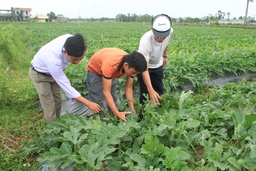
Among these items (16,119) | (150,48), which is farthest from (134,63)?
(16,119)

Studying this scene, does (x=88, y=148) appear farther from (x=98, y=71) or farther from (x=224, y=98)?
(x=224, y=98)

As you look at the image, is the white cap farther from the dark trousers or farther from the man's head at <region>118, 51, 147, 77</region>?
the dark trousers

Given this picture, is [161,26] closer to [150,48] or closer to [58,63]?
[150,48]

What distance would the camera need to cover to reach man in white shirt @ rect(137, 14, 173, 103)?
9.61 feet

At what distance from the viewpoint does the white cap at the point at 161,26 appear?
115 inches

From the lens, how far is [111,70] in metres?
2.54

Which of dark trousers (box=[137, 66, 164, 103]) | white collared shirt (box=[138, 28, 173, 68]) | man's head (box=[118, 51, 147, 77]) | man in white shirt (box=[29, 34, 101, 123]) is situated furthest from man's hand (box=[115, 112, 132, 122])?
dark trousers (box=[137, 66, 164, 103])

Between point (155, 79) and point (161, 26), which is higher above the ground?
point (161, 26)

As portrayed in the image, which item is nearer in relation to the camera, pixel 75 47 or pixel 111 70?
pixel 75 47

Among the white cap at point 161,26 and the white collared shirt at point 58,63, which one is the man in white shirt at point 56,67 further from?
the white cap at point 161,26

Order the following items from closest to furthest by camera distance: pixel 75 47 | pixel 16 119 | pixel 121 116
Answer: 1. pixel 121 116
2. pixel 75 47
3. pixel 16 119

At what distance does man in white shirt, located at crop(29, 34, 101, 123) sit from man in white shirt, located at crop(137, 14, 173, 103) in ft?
2.56

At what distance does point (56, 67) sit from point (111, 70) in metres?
0.60

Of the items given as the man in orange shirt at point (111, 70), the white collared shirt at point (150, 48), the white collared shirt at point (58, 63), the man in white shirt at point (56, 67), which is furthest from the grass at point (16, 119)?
the white collared shirt at point (150, 48)
